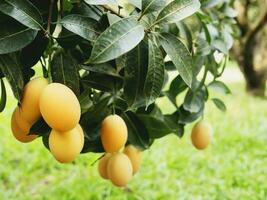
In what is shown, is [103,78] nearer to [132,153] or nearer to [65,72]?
[65,72]

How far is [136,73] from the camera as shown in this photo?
26.1 inches

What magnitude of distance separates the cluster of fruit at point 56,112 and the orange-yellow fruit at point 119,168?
0.27 meters

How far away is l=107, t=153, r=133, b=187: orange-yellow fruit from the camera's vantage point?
91 cm

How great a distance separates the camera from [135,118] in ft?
3.09

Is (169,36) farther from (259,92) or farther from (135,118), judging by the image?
(259,92)

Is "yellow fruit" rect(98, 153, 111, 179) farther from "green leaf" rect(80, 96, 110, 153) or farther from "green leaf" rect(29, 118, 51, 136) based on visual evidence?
"green leaf" rect(29, 118, 51, 136)

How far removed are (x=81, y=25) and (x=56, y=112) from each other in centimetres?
14

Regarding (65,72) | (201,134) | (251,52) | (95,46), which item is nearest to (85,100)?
(65,72)

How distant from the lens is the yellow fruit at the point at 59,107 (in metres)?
0.58

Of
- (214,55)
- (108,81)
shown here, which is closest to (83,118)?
(108,81)

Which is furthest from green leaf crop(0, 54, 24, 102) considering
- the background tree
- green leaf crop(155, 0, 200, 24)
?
the background tree

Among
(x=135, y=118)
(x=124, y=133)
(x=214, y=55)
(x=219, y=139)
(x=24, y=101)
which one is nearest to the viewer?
(x=24, y=101)

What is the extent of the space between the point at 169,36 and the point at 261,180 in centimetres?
149

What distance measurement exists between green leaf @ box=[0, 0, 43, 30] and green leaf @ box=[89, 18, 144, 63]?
107 mm
